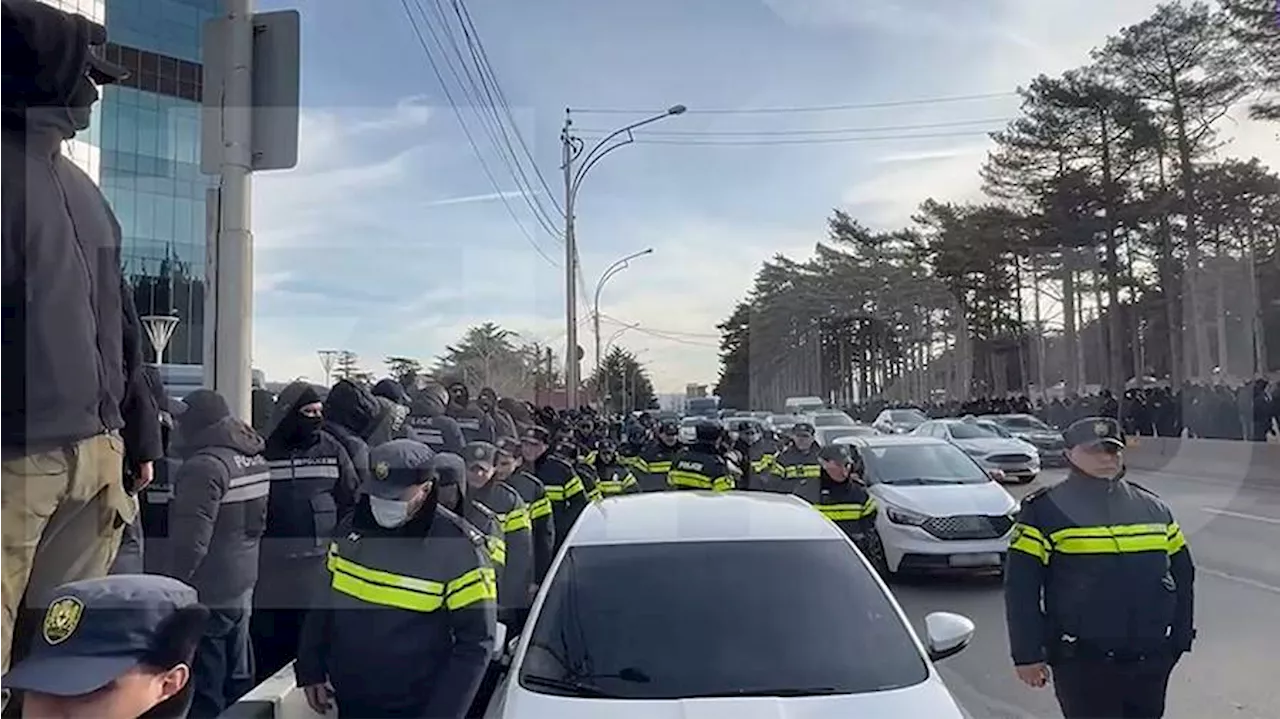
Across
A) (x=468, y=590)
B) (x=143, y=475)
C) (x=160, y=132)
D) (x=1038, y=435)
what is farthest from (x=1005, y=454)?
(x=160, y=132)

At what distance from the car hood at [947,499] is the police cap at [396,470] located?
7.85 meters

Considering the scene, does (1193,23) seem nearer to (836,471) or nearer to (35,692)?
(836,471)

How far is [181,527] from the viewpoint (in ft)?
15.3

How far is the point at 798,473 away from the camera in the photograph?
1173 cm

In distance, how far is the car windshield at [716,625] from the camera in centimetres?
389

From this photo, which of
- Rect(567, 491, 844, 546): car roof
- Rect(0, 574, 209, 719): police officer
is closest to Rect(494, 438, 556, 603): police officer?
Rect(567, 491, 844, 546): car roof

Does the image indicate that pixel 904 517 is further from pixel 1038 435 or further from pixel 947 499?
pixel 1038 435

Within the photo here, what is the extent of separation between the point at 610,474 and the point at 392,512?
887cm

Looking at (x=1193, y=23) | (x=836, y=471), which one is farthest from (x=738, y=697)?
(x=1193, y=23)

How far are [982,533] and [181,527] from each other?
8.19 meters

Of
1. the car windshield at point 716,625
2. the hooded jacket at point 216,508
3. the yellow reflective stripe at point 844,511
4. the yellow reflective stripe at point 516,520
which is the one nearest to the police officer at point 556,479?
the yellow reflective stripe at point 516,520

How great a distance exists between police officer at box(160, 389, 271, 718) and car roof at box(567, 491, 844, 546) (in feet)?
4.81

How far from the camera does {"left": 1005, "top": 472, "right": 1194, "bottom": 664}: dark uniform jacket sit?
4559 mm

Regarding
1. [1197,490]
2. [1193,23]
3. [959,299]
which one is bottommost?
[1197,490]
